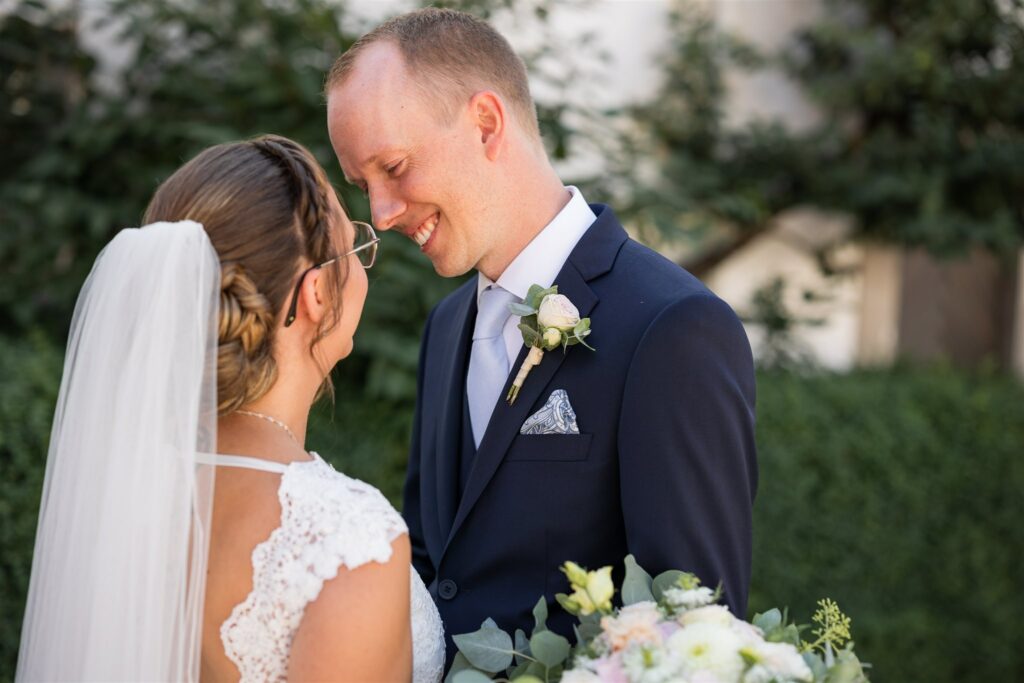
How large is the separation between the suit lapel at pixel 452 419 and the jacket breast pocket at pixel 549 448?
0.29 meters

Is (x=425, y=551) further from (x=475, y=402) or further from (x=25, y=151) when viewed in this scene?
(x=25, y=151)

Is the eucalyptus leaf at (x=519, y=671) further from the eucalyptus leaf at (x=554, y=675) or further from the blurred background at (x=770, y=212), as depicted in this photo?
the blurred background at (x=770, y=212)

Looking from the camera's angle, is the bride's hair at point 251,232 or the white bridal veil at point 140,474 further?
the bride's hair at point 251,232

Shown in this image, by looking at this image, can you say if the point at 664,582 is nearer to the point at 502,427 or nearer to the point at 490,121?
the point at 502,427

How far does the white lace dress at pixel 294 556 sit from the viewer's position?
1.90m

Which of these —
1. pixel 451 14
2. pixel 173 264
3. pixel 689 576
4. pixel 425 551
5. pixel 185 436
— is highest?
pixel 451 14

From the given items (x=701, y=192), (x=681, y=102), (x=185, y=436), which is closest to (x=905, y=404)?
(x=701, y=192)

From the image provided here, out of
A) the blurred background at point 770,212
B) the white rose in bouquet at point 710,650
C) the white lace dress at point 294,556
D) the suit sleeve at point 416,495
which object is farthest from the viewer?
the blurred background at point 770,212

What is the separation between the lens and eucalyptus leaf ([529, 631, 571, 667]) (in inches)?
78.7

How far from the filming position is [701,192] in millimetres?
6699

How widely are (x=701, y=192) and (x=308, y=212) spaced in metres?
4.86

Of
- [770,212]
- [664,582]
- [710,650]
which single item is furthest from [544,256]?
[770,212]

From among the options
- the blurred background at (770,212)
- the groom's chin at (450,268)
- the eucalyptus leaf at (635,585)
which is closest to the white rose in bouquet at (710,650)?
the eucalyptus leaf at (635,585)

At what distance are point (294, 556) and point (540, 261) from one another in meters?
1.04
